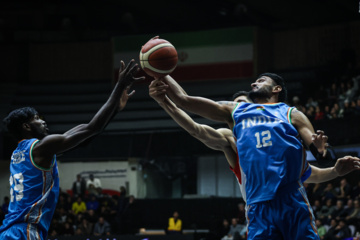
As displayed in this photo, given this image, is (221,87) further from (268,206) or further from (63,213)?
(268,206)

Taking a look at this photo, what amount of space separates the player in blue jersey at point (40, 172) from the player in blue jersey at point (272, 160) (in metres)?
0.64

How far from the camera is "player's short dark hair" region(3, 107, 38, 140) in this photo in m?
5.00

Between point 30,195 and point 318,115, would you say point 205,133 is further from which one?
→ point 318,115

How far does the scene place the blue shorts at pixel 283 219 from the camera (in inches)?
168

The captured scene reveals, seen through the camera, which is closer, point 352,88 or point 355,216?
point 355,216

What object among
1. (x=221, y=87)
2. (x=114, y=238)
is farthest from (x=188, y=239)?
(x=221, y=87)

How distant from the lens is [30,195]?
4770 millimetres

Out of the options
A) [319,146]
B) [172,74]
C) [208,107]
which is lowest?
[319,146]

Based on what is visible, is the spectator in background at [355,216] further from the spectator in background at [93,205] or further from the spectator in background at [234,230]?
the spectator in background at [93,205]

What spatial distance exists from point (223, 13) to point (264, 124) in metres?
23.2

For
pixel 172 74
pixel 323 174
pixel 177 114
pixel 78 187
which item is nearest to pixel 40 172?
pixel 177 114

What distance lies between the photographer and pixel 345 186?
1648cm

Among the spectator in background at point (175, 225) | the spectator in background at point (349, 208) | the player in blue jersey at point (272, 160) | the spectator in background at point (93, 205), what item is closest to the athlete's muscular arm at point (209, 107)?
the player in blue jersey at point (272, 160)

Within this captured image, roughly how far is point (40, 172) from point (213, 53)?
21.1 m
